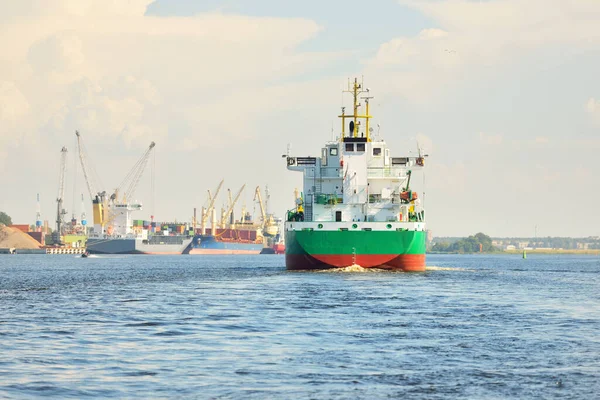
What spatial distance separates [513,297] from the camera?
52.5 metres

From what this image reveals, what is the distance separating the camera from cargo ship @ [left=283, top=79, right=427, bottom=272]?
7444 cm

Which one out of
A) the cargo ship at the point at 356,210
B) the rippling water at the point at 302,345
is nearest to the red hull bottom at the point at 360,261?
the cargo ship at the point at 356,210

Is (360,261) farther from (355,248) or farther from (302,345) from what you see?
(302,345)

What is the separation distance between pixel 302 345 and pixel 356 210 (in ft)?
158

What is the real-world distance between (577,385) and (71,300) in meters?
33.9

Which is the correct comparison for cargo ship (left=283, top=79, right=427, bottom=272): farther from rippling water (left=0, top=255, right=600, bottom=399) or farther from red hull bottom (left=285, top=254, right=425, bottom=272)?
rippling water (left=0, top=255, right=600, bottom=399)

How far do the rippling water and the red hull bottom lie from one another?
67.2ft

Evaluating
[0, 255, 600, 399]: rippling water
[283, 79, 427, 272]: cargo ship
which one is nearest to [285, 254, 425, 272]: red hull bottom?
[283, 79, 427, 272]: cargo ship

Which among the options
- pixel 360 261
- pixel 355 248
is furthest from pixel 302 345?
pixel 360 261

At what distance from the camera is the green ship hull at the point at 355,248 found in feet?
244

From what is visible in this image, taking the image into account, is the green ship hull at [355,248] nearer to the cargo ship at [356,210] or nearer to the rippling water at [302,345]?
the cargo ship at [356,210]

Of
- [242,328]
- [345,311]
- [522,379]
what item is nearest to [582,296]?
[345,311]

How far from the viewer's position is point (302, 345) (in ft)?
98.0

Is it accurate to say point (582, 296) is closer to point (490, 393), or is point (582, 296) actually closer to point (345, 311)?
point (345, 311)
